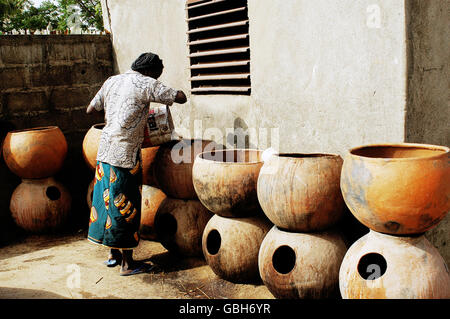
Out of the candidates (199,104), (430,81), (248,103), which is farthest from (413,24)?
(199,104)

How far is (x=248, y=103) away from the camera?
4.64 m

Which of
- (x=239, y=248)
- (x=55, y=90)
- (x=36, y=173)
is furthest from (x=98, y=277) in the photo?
(x=55, y=90)

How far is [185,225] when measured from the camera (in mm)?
4555

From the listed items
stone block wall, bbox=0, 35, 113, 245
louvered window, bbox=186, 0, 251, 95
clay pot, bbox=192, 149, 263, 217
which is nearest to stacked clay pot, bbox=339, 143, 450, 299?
clay pot, bbox=192, 149, 263, 217

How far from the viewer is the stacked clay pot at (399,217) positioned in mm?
2672

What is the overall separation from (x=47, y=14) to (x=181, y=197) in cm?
3112

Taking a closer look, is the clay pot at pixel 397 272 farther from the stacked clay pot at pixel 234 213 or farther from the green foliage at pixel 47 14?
the green foliage at pixel 47 14

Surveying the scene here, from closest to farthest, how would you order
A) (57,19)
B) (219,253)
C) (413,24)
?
(413,24) < (219,253) < (57,19)

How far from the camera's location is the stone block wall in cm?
580

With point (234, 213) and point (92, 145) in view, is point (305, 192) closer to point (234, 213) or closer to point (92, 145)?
point (234, 213)

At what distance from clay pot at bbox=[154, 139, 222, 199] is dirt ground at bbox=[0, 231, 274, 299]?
2.44 ft

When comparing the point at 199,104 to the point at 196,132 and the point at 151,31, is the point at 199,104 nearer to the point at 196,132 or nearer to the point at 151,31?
the point at 196,132

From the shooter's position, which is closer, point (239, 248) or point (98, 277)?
point (239, 248)
